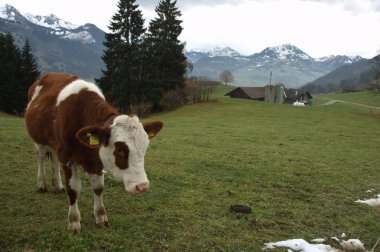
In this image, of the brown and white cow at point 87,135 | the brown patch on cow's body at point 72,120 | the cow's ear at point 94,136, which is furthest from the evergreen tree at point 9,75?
the cow's ear at point 94,136

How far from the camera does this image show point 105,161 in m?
5.67

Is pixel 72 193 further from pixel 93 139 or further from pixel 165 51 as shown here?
pixel 165 51

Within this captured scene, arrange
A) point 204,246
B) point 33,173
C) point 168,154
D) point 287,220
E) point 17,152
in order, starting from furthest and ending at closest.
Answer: point 168,154
point 17,152
point 33,173
point 287,220
point 204,246

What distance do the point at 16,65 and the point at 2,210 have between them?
53.5 meters

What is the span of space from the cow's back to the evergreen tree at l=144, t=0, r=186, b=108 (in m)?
45.6

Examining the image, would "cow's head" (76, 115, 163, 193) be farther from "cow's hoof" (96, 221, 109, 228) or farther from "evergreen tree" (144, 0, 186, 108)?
"evergreen tree" (144, 0, 186, 108)

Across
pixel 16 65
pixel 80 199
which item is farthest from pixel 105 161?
pixel 16 65

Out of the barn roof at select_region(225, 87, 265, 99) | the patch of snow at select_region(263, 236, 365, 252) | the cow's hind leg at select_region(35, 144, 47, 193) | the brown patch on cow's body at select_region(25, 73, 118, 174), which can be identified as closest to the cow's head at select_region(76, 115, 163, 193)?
the brown patch on cow's body at select_region(25, 73, 118, 174)

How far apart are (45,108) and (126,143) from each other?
248 centimetres

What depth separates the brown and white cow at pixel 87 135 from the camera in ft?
17.6

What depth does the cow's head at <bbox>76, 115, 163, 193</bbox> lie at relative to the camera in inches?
210

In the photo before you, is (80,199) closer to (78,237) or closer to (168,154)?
(78,237)

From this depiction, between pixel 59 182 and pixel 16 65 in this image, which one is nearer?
pixel 59 182

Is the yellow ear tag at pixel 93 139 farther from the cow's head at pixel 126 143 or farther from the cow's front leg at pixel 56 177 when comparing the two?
the cow's front leg at pixel 56 177
